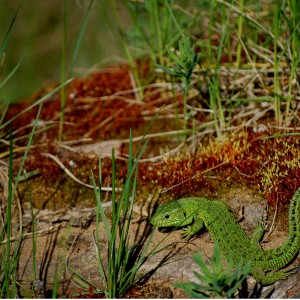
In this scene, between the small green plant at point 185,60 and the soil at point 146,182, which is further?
the small green plant at point 185,60

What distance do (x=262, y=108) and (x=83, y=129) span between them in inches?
79.4

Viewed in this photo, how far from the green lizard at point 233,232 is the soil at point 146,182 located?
11 cm

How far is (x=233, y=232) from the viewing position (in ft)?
13.7

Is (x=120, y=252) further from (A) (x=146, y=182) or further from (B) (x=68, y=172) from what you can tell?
(B) (x=68, y=172)

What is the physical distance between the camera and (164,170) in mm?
4965

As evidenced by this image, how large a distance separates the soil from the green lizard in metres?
0.11

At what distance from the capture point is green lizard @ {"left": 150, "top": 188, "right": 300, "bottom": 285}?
389 cm

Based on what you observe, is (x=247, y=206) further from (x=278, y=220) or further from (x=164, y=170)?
(x=164, y=170)

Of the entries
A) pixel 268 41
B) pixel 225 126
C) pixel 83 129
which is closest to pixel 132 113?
pixel 83 129

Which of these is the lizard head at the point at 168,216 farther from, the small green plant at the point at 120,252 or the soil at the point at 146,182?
the small green plant at the point at 120,252

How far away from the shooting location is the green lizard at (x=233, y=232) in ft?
12.8

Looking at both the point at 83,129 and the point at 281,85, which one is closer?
the point at 281,85

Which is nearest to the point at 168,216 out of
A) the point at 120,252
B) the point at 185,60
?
the point at 120,252

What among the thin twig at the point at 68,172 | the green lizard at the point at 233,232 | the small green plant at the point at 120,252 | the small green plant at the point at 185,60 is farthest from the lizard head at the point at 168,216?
the small green plant at the point at 185,60
